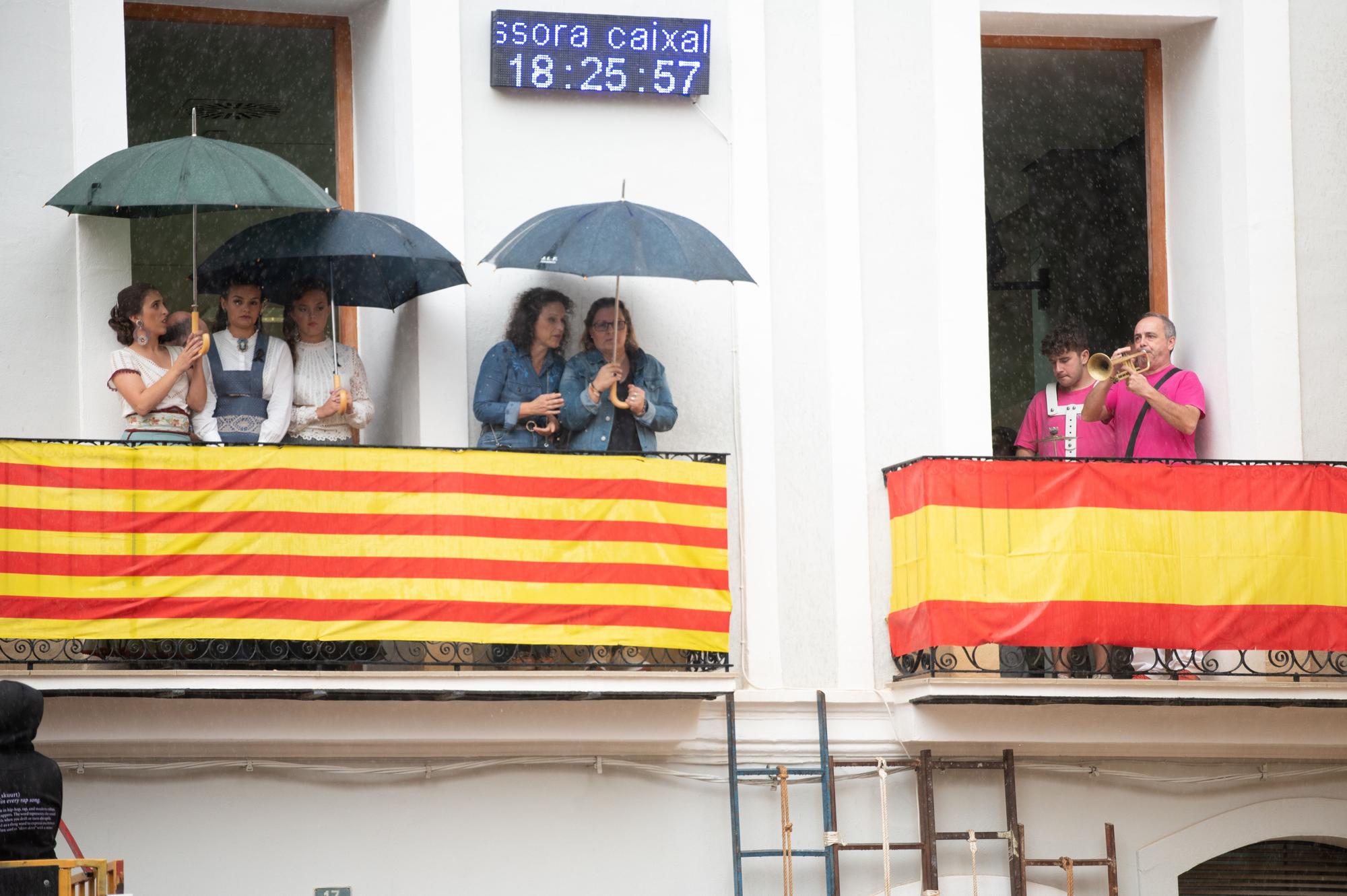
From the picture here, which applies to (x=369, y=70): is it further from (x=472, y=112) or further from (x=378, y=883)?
(x=378, y=883)

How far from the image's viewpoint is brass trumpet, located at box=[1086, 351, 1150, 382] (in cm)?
1266

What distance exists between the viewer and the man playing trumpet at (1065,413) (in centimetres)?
1327

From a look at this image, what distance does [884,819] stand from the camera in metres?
12.3

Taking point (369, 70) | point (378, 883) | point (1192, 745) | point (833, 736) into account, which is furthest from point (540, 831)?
point (369, 70)

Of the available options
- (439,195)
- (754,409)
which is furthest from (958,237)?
(439,195)

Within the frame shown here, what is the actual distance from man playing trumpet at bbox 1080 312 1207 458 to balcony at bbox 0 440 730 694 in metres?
2.71

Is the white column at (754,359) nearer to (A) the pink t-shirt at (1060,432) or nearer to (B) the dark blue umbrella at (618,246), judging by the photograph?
(B) the dark blue umbrella at (618,246)

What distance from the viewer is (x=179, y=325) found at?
478 inches

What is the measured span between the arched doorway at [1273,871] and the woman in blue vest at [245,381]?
619cm

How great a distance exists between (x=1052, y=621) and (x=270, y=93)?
6.35 meters

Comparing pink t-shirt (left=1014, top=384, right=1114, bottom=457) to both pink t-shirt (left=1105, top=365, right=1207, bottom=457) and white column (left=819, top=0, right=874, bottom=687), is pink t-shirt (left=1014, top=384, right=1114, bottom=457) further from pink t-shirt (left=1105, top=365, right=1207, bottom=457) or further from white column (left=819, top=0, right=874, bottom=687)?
white column (left=819, top=0, right=874, bottom=687)

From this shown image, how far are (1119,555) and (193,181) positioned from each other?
5566mm

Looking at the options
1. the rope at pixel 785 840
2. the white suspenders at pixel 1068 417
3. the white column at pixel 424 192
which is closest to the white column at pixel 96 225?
the white column at pixel 424 192

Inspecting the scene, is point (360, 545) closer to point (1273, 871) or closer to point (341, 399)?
point (341, 399)
